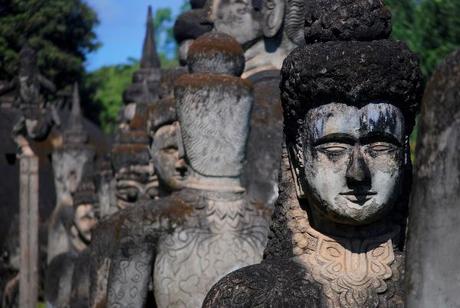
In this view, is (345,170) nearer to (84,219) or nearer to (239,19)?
(239,19)

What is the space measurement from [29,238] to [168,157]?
6.11m

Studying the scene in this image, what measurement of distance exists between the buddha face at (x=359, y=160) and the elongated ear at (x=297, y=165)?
0.61 ft

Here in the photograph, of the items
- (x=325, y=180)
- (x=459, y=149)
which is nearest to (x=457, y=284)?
(x=459, y=149)

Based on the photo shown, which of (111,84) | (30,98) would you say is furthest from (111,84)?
(30,98)

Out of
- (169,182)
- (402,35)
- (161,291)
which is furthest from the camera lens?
(402,35)

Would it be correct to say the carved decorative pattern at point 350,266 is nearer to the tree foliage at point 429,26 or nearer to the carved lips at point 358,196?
the carved lips at point 358,196

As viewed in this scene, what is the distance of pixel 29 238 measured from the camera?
17531mm

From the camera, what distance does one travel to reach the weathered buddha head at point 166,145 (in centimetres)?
1155

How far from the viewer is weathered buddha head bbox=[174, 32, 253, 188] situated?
34.2ft

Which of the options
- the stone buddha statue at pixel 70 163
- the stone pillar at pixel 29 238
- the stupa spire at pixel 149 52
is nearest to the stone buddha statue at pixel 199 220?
the stone pillar at pixel 29 238

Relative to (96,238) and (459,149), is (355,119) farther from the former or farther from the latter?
(96,238)

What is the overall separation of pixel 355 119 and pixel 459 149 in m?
1.62

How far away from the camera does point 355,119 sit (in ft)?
23.1

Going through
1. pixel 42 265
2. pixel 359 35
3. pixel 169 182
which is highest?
pixel 359 35
